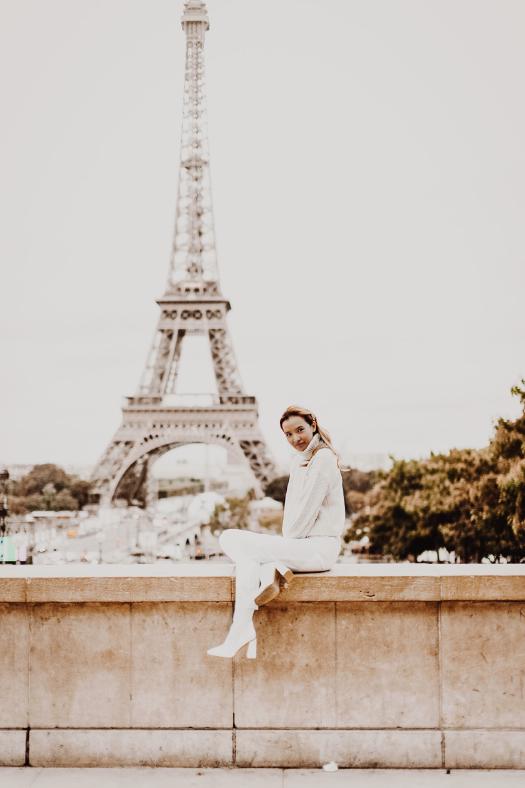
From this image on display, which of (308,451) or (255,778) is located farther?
(308,451)

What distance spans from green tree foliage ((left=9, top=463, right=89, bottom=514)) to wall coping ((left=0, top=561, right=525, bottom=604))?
69.8 m

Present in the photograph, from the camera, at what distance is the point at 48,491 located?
82.1m

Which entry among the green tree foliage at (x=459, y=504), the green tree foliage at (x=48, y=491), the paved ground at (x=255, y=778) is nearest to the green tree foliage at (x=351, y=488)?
the green tree foliage at (x=459, y=504)

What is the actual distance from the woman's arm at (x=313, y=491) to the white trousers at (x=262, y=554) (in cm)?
11

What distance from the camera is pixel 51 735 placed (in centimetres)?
637

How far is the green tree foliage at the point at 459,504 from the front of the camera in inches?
1013

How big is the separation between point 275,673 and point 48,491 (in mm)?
78556

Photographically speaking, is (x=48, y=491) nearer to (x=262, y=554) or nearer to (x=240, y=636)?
(x=262, y=554)

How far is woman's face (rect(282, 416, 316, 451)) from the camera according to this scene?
6363 mm

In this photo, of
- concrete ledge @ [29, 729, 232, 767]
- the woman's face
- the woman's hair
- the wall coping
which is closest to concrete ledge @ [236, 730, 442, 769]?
concrete ledge @ [29, 729, 232, 767]

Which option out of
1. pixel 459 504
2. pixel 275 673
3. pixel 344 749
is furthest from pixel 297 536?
pixel 459 504

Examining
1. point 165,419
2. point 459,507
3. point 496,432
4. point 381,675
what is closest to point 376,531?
point 459,507

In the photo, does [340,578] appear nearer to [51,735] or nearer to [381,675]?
[381,675]

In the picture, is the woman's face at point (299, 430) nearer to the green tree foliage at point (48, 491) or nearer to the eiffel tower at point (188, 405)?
the eiffel tower at point (188, 405)
